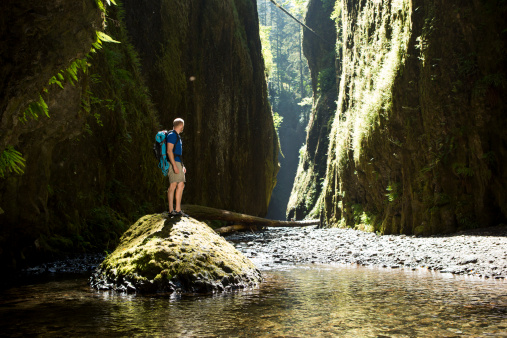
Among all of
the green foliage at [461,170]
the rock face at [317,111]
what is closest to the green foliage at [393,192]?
the green foliage at [461,170]

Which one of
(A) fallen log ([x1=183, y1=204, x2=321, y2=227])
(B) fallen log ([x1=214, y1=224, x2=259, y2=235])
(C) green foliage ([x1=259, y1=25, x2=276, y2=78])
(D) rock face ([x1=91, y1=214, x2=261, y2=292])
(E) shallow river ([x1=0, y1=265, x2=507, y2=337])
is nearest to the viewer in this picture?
(E) shallow river ([x1=0, y1=265, x2=507, y2=337])

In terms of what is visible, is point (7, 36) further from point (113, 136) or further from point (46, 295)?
point (113, 136)

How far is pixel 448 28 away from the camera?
38.5 feet

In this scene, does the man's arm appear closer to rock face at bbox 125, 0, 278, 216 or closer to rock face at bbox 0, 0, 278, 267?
rock face at bbox 0, 0, 278, 267

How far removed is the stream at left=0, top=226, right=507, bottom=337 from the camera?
3439 millimetres

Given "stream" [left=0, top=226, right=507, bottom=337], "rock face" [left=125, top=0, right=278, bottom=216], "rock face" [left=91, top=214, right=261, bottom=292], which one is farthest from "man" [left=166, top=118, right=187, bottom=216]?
"rock face" [left=125, top=0, right=278, bottom=216]

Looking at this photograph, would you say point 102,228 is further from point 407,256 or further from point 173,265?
point 407,256

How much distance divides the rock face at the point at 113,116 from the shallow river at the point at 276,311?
1.78 meters

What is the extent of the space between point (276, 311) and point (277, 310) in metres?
0.05

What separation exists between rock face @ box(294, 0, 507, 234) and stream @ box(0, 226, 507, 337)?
5.47 m

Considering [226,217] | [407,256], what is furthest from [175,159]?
[226,217]

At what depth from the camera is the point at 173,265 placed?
17.4 feet

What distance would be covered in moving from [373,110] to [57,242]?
11903 mm

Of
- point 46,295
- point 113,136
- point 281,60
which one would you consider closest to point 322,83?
point 113,136
